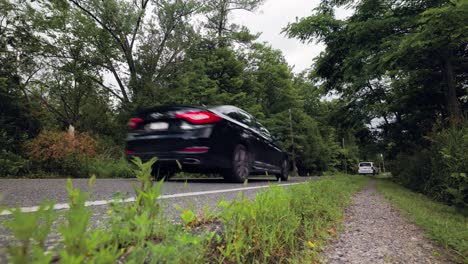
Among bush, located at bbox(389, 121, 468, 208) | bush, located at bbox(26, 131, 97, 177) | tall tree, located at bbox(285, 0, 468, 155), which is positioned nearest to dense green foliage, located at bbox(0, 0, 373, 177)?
bush, located at bbox(26, 131, 97, 177)

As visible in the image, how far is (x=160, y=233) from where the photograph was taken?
158cm

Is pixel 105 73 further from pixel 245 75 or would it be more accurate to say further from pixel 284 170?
pixel 284 170

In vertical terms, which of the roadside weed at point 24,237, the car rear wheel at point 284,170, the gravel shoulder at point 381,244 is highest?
the car rear wheel at point 284,170

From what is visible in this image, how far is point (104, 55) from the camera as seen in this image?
19531 mm

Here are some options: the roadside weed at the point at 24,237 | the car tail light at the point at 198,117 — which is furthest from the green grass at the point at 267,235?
the car tail light at the point at 198,117

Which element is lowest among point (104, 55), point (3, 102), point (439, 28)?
point (3, 102)

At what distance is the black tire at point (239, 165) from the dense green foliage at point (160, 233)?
3.32 metres

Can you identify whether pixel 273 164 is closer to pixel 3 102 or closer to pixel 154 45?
pixel 3 102

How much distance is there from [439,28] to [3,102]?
497 inches

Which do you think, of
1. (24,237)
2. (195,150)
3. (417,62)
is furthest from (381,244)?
(417,62)

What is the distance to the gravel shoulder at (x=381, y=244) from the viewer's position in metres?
2.05

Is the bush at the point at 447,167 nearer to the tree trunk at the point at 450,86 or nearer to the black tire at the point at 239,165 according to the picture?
the tree trunk at the point at 450,86

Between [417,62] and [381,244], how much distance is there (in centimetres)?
804

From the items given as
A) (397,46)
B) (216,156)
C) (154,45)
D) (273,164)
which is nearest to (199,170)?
(216,156)
